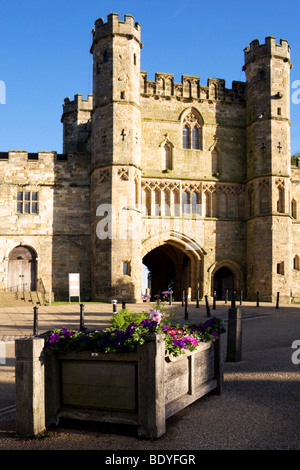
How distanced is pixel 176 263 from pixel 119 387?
92.8ft

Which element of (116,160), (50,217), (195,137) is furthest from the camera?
(195,137)

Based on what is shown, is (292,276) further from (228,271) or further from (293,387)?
(293,387)

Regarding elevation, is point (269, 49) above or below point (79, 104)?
above

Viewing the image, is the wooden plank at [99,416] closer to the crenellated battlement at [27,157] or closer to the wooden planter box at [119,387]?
the wooden planter box at [119,387]

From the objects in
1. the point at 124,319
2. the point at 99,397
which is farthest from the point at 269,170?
the point at 99,397

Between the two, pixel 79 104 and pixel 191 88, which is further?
pixel 79 104

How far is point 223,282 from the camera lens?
31.9 meters

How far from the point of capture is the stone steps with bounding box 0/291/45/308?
77.6 ft

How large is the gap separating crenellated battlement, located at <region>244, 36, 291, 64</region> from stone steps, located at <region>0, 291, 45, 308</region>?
19.2 metres

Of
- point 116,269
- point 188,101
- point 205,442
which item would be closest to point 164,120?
point 188,101

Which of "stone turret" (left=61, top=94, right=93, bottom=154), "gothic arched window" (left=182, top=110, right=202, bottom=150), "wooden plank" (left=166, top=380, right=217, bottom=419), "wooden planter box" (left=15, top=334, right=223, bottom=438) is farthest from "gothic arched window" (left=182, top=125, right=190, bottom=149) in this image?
"wooden planter box" (left=15, top=334, right=223, bottom=438)

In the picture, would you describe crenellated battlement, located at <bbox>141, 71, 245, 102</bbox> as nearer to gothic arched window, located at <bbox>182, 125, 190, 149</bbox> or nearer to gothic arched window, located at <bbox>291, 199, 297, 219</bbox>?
gothic arched window, located at <bbox>182, 125, 190, 149</bbox>

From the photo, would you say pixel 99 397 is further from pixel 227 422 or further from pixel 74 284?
pixel 74 284
